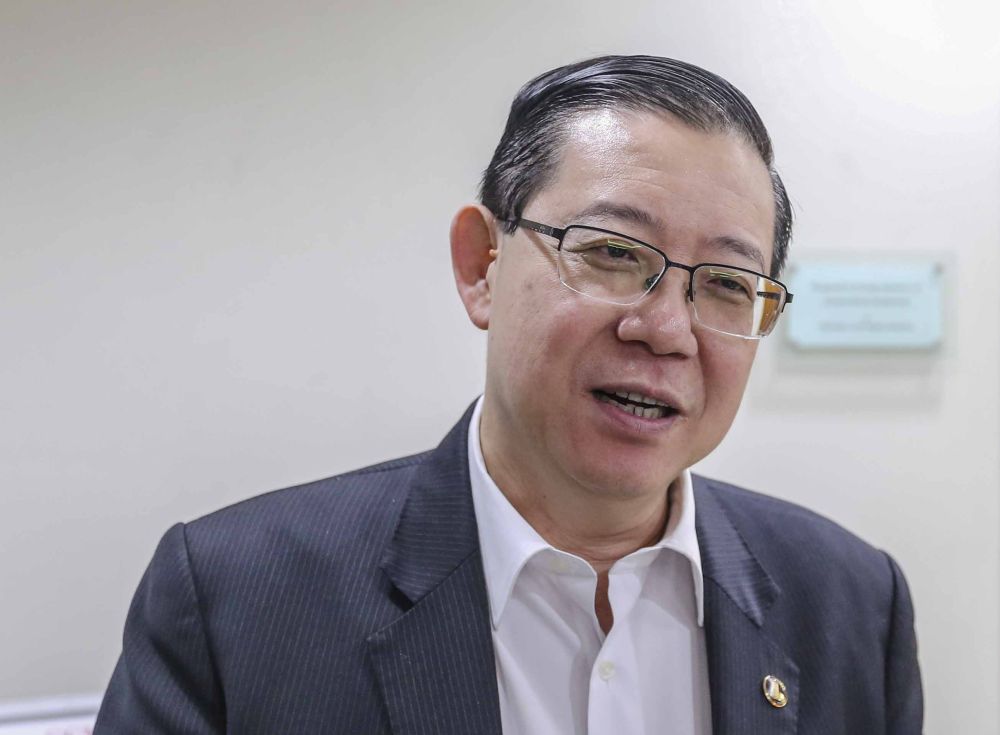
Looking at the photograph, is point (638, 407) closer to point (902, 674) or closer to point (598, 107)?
point (598, 107)

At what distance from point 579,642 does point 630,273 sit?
0.46 metres

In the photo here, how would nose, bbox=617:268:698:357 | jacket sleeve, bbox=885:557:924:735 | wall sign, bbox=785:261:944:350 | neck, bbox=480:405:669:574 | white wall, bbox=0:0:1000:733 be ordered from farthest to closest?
wall sign, bbox=785:261:944:350 → white wall, bbox=0:0:1000:733 → jacket sleeve, bbox=885:557:924:735 → neck, bbox=480:405:669:574 → nose, bbox=617:268:698:357

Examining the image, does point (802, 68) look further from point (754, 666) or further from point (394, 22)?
point (754, 666)

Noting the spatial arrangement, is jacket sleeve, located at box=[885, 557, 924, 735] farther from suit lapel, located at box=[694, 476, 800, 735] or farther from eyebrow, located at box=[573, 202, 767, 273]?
eyebrow, located at box=[573, 202, 767, 273]

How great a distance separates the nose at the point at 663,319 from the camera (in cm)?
94

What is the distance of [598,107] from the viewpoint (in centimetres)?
101

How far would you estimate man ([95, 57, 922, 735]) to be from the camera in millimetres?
957

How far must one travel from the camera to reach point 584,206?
0.97 meters

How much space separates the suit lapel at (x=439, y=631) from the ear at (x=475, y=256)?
0.77 ft

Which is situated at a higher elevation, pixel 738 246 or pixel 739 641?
pixel 738 246

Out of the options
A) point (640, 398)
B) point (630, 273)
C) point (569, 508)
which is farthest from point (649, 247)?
point (569, 508)

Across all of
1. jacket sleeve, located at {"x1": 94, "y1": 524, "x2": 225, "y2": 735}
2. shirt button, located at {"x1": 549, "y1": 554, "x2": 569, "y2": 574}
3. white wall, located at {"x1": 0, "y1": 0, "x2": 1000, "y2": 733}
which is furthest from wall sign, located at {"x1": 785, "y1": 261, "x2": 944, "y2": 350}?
jacket sleeve, located at {"x1": 94, "y1": 524, "x2": 225, "y2": 735}

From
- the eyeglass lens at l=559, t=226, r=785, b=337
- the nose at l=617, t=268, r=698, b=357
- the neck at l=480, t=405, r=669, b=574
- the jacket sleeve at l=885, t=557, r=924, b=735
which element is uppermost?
the eyeglass lens at l=559, t=226, r=785, b=337

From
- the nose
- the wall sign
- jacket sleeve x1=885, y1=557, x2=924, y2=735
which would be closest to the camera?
the nose
